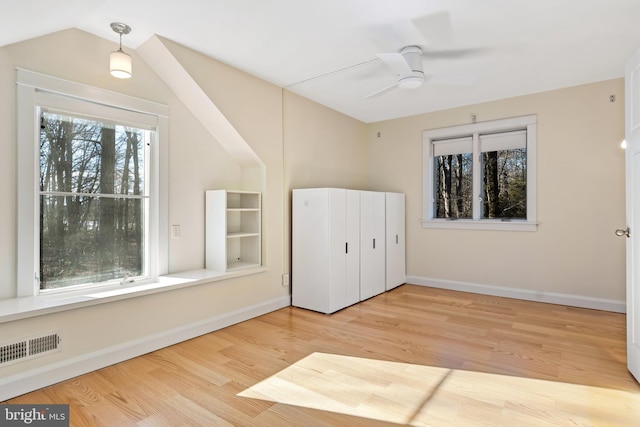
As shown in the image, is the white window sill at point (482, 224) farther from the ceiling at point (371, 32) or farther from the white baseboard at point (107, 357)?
the white baseboard at point (107, 357)

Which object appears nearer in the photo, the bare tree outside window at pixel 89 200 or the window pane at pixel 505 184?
the bare tree outside window at pixel 89 200

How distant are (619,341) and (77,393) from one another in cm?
410

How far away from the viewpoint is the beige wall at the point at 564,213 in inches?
147

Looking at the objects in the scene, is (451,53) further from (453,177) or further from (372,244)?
(372,244)

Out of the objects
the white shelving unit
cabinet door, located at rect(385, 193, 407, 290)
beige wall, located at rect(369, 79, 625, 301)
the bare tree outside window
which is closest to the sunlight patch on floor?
the white shelving unit

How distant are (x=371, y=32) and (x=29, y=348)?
10.6 ft

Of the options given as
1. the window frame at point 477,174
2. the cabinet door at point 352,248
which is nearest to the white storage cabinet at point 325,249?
the cabinet door at point 352,248

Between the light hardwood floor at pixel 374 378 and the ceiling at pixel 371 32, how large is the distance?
7.39 feet

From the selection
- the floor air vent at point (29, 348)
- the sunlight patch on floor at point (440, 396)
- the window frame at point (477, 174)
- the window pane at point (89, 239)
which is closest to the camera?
the sunlight patch on floor at point (440, 396)

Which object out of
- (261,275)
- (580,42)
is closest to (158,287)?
(261,275)

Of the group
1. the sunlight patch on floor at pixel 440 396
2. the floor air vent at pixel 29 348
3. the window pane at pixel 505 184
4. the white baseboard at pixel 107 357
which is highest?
the window pane at pixel 505 184

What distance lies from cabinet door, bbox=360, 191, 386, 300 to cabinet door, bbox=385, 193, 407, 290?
14cm

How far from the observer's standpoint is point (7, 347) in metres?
2.02

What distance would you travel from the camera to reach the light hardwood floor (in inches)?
75.1
